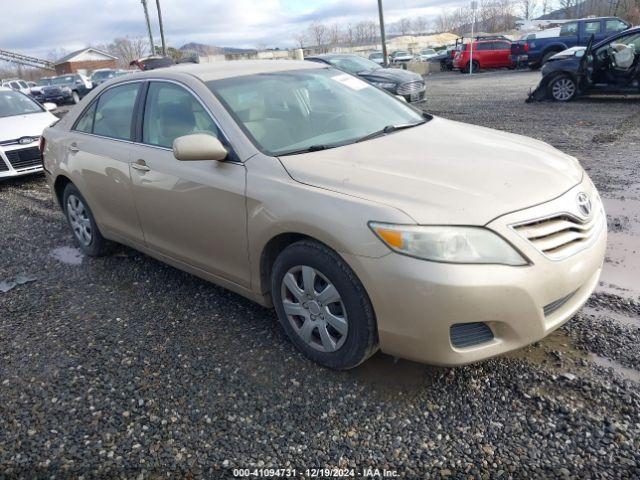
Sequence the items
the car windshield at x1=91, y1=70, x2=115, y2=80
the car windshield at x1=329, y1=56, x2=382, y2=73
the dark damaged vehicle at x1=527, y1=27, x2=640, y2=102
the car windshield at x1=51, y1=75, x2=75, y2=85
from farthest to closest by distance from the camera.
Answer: the car windshield at x1=91, y1=70, x2=115, y2=80
the car windshield at x1=51, y1=75, x2=75, y2=85
the car windshield at x1=329, y1=56, x2=382, y2=73
the dark damaged vehicle at x1=527, y1=27, x2=640, y2=102

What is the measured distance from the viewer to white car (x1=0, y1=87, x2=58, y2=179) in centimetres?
809

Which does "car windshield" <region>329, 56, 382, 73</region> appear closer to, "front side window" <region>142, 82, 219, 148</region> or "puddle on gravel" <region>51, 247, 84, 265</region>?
"puddle on gravel" <region>51, 247, 84, 265</region>

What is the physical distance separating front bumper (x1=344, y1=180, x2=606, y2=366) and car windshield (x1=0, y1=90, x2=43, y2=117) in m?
8.86

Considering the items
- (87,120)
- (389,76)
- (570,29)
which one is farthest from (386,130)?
(570,29)

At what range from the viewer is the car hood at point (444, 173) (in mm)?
2445

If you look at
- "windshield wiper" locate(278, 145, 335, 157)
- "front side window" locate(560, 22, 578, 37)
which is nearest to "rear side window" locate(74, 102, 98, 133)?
"windshield wiper" locate(278, 145, 335, 157)

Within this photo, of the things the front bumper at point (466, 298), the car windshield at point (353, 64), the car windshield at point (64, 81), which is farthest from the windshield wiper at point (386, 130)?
the car windshield at point (64, 81)

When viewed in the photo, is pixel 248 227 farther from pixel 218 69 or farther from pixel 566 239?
pixel 566 239

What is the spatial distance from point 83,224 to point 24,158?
4.31 meters

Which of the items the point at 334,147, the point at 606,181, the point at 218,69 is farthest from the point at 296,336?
the point at 606,181

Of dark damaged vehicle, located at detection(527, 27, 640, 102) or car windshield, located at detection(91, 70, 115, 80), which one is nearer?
dark damaged vehicle, located at detection(527, 27, 640, 102)

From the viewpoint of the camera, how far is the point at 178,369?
3.08 meters

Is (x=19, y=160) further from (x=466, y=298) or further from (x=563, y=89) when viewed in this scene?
(x=563, y=89)

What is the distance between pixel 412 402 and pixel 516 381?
21.7 inches
